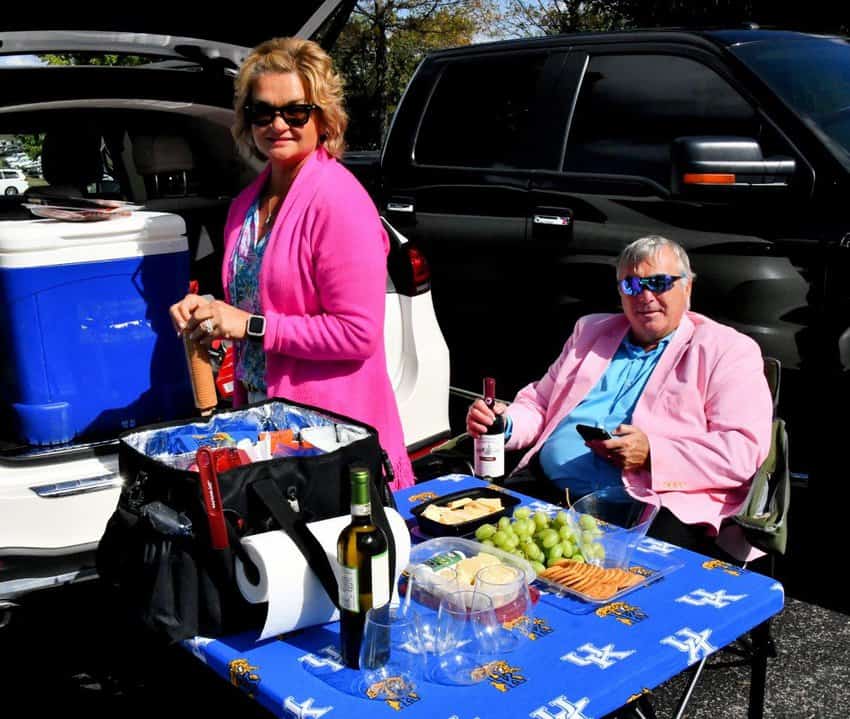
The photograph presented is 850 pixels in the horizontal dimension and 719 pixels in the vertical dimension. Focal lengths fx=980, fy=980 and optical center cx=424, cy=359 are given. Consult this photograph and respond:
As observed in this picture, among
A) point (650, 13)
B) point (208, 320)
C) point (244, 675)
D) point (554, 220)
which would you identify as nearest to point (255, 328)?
point (208, 320)

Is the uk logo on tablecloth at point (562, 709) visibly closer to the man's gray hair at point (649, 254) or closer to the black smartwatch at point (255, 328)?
the black smartwatch at point (255, 328)

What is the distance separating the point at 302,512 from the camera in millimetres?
1972

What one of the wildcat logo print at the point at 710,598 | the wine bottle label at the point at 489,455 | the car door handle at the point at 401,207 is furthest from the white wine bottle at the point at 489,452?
the car door handle at the point at 401,207

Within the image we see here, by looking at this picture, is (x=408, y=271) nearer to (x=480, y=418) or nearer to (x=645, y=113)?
(x=480, y=418)

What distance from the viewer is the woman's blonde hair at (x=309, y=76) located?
259 centimetres

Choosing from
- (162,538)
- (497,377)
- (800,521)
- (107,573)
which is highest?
(162,538)

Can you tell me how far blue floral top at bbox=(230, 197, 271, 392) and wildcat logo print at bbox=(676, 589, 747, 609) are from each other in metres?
1.30

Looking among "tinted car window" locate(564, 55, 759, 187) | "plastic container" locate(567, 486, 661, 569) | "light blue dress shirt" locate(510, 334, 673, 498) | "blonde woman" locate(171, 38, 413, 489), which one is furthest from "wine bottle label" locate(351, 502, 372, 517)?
"tinted car window" locate(564, 55, 759, 187)

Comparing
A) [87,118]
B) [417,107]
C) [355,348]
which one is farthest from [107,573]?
[417,107]

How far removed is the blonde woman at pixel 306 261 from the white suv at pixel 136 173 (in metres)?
0.52

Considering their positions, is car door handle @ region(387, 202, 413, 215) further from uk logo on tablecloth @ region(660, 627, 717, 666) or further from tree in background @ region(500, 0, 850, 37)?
tree in background @ region(500, 0, 850, 37)

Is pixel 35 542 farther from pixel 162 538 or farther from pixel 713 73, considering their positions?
pixel 713 73

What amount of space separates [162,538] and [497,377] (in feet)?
9.19

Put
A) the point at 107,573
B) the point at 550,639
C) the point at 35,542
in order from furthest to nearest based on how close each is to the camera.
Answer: the point at 35,542
the point at 107,573
the point at 550,639
